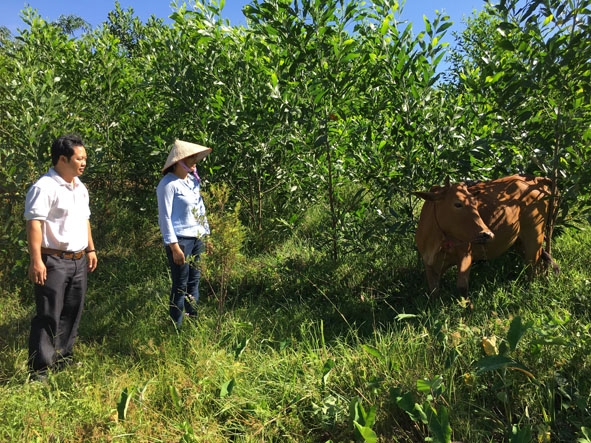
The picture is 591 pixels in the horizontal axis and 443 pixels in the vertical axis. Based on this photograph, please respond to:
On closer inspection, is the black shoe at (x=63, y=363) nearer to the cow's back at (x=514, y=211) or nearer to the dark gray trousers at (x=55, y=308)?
the dark gray trousers at (x=55, y=308)

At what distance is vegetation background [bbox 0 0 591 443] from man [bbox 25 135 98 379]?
279mm

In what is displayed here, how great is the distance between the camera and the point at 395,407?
7.50 ft

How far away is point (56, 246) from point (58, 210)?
278 mm

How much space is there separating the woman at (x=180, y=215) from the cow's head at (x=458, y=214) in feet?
6.58

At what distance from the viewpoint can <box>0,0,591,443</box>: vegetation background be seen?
229 cm

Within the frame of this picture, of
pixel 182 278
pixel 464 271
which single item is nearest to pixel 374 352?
pixel 464 271

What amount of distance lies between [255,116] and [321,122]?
871 mm

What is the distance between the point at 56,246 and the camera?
2.91 m

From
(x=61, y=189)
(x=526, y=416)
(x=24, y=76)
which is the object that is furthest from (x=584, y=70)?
(x=24, y=76)

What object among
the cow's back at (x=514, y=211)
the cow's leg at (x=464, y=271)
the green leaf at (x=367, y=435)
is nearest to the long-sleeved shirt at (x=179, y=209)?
the green leaf at (x=367, y=435)

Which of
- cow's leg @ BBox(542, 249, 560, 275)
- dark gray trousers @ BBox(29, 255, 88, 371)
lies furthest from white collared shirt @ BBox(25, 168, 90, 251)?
cow's leg @ BBox(542, 249, 560, 275)

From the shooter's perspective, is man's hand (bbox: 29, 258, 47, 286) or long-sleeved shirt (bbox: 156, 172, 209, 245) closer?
man's hand (bbox: 29, 258, 47, 286)

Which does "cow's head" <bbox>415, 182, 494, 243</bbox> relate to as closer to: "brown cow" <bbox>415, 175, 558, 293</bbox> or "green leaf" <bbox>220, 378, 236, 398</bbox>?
"brown cow" <bbox>415, 175, 558, 293</bbox>

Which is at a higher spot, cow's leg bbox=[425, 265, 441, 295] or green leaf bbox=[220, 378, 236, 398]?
cow's leg bbox=[425, 265, 441, 295]
